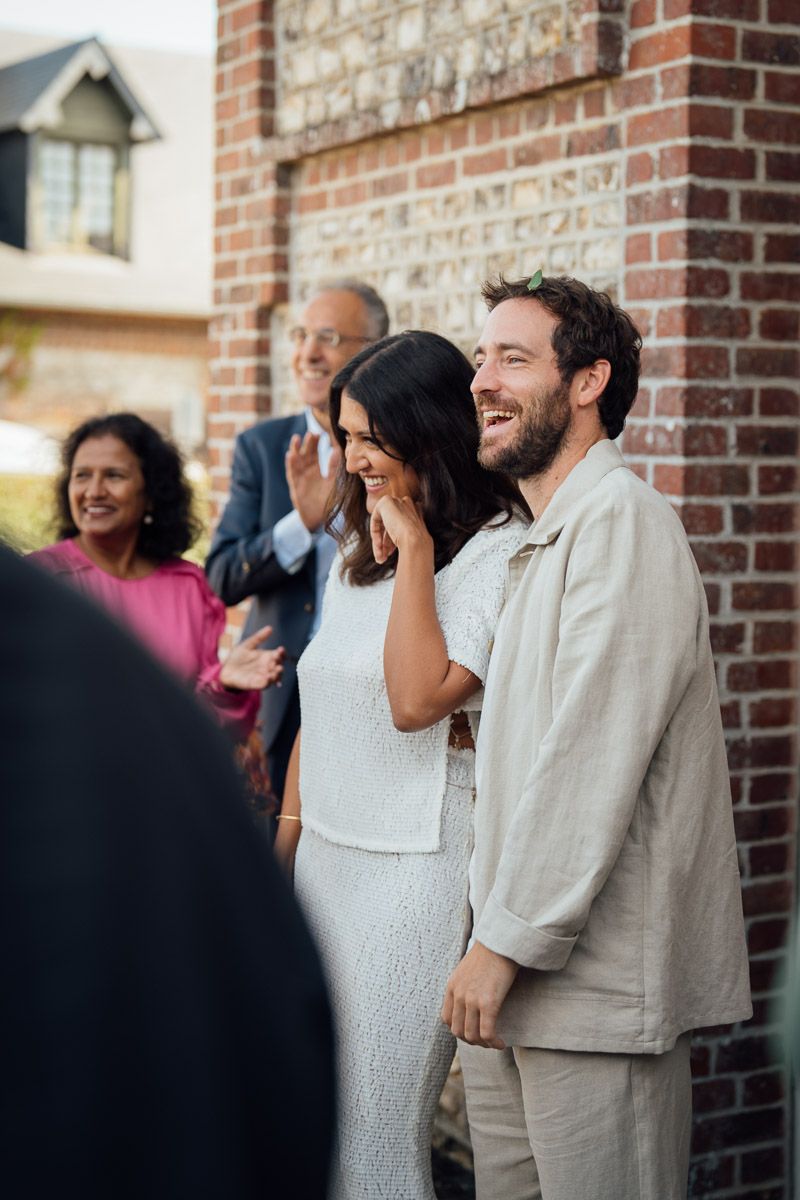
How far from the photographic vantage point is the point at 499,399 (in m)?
2.74

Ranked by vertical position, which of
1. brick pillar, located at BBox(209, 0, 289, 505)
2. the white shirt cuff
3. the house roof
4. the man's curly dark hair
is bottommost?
the white shirt cuff

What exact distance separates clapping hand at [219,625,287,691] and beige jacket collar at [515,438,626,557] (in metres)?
1.05

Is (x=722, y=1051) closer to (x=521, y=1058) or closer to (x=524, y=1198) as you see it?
(x=524, y=1198)

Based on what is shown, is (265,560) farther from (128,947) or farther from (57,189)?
(57,189)

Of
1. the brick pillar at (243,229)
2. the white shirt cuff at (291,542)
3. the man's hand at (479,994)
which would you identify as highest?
the brick pillar at (243,229)

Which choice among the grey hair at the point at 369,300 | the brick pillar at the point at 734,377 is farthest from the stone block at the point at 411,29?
the brick pillar at the point at 734,377

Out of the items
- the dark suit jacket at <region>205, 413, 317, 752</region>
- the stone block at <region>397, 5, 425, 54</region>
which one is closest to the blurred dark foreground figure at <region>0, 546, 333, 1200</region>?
the dark suit jacket at <region>205, 413, 317, 752</region>

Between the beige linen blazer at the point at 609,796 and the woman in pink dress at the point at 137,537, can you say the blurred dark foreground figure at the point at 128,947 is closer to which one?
the beige linen blazer at the point at 609,796

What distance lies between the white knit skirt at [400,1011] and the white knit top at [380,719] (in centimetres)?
7

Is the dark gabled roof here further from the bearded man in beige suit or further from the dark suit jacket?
the bearded man in beige suit

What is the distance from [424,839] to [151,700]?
2.24m

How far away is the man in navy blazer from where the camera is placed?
13.8 feet

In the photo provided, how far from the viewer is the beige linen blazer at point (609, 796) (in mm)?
2418

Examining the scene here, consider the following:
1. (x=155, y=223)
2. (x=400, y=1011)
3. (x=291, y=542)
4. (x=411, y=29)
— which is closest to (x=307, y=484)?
(x=291, y=542)
